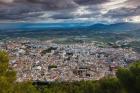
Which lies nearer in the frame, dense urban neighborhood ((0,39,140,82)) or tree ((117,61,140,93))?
tree ((117,61,140,93))

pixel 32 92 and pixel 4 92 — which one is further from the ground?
pixel 4 92

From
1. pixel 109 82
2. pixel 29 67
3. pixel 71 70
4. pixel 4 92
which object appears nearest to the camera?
pixel 4 92

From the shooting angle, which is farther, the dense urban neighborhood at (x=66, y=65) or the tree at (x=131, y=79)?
the dense urban neighborhood at (x=66, y=65)

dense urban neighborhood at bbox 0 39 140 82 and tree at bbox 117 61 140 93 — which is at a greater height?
tree at bbox 117 61 140 93

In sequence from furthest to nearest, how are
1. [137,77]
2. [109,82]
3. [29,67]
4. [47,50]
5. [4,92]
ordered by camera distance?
[47,50], [29,67], [109,82], [137,77], [4,92]

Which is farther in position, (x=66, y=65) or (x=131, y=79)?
(x=66, y=65)

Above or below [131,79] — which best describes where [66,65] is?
below

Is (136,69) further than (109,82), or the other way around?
(109,82)

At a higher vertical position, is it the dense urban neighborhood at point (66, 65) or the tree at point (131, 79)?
the tree at point (131, 79)

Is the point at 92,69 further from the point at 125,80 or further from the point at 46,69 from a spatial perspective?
the point at 125,80

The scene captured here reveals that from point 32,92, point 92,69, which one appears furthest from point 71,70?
point 32,92

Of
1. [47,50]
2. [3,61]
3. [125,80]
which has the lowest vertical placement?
[47,50]
